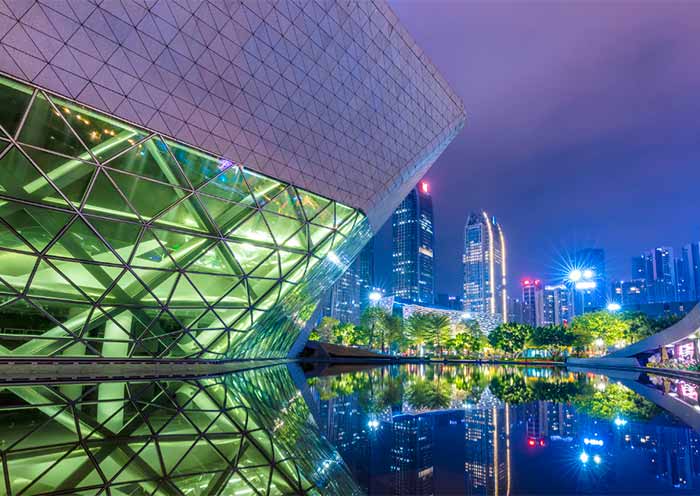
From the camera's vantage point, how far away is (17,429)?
8.31 metres

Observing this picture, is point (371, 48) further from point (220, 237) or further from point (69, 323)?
point (69, 323)

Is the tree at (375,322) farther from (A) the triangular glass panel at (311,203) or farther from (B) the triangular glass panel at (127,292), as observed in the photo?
(B) the triangular glass panel at (127,292)

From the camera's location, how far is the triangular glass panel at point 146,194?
16.6 meters

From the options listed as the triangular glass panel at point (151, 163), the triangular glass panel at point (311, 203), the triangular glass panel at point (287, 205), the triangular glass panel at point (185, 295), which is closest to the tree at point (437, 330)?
the triangular glass panel at point (311, 203)

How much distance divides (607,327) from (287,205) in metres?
73.2

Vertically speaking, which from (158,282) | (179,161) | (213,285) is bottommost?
(158,282)

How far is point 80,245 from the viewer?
16.2 metres

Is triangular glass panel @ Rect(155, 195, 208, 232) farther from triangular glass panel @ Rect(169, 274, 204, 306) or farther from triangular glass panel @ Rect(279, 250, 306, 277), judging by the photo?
triangular glass panel @ Rect(279, 250, 306, 277)

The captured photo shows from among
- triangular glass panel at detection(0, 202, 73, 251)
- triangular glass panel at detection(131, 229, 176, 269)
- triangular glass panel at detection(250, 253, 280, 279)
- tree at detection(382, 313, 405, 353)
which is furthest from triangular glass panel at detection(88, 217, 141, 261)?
tree at detection(382, 313, 405, 353)

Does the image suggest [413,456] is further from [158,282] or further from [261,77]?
[261,77]

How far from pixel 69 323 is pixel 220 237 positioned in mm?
6529

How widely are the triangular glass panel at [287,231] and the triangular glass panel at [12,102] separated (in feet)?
31.7

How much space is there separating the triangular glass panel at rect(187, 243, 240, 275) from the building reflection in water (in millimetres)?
7236

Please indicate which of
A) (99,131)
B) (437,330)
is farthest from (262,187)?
(437,330)
